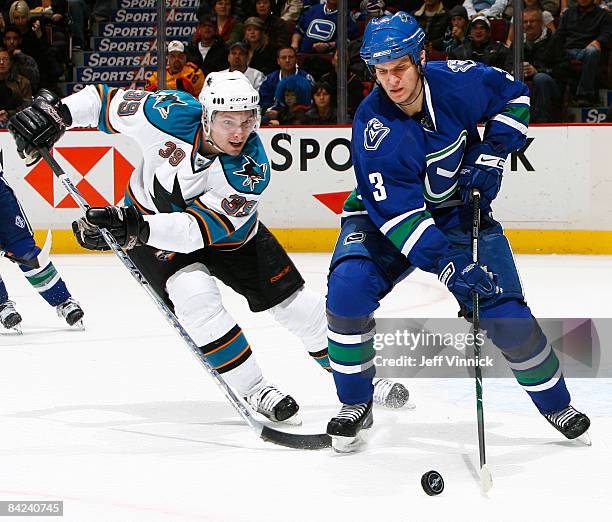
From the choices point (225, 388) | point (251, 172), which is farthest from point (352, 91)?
point (225, 388)

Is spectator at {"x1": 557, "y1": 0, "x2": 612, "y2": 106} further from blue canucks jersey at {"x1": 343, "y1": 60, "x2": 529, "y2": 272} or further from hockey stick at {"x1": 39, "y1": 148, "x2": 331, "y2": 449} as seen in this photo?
hockey stick at {"x1": 39, "y1": 148, "x2": 331, "y2": 449}

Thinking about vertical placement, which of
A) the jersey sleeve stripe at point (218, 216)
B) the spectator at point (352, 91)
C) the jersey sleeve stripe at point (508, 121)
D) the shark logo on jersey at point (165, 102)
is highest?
the jersey sleeve stripe at point (508, 121)

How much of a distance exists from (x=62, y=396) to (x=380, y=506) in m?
1.54

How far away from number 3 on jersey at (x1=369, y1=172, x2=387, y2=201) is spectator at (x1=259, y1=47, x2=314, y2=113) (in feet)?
17.4

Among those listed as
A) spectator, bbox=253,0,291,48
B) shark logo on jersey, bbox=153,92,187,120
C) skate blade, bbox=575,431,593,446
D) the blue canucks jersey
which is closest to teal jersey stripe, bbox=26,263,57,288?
shark logo on jersey, bbox=153,92,187,120

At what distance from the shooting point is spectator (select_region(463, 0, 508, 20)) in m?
7.87

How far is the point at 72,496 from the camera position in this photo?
2504mm

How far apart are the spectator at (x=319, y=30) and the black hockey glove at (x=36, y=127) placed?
469 cm

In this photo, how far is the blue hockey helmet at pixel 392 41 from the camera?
282 cm

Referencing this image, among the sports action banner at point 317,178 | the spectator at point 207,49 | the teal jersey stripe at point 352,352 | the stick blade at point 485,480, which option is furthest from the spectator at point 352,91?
the stick blade at point 485,480

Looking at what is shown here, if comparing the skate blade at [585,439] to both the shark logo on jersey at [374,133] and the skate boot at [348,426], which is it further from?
the shark logo on jersey at [374,133]

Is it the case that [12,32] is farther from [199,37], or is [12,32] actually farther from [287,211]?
[287,211]

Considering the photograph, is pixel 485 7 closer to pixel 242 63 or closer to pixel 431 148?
pixel 242 63

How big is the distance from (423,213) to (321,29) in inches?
217
